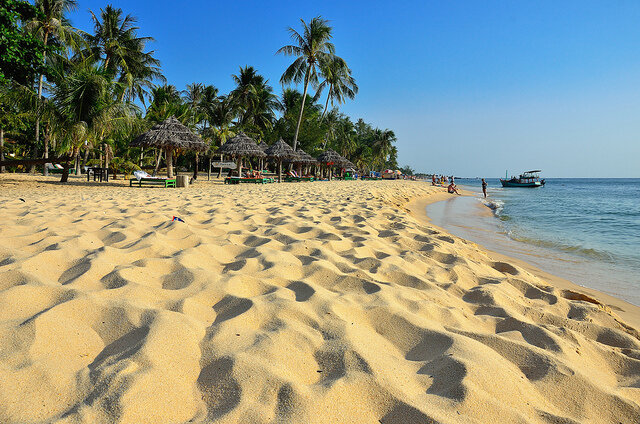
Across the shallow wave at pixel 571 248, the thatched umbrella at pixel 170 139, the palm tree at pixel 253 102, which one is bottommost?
the shallow wave at pixel 571 248

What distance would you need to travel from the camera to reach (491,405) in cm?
111

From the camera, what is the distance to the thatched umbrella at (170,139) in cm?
1390

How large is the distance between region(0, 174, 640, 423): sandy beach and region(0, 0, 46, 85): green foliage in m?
8.46

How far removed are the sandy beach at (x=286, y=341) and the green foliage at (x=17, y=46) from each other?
8460 millimetres

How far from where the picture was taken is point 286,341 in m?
1.42

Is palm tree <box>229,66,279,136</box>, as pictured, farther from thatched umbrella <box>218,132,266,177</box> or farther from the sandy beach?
the sandy beach

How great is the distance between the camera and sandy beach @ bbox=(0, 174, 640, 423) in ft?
3.47

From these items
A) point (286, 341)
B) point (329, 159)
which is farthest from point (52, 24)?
point (286, 341)

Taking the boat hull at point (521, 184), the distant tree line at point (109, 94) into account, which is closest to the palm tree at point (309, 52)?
the distant tree line at point (109, 94)

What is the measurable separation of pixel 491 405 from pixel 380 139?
5619cm

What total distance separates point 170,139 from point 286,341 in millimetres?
14455

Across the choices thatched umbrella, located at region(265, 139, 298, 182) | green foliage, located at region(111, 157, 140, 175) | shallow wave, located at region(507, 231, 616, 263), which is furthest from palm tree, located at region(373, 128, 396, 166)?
shallow wave, located at region(507, 231, 616, 263)

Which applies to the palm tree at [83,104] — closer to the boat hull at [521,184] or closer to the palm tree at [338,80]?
the palm tree at [338,80]

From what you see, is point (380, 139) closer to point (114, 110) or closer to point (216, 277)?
point (114, 110)
